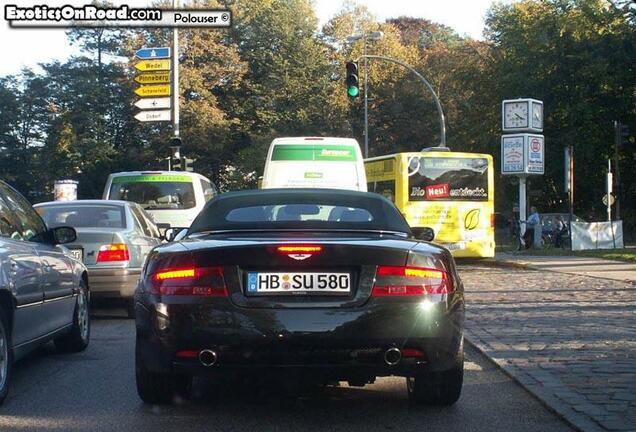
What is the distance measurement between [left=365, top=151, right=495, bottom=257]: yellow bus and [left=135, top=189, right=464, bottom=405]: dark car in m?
17.8

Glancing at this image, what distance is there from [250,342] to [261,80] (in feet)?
177

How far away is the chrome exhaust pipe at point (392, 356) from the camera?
17.2 feet

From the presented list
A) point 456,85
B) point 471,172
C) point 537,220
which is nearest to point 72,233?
point 471,172

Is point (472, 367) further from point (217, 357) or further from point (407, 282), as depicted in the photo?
point (217, 357)

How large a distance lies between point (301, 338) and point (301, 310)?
158 millimetres

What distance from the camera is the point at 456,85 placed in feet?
181

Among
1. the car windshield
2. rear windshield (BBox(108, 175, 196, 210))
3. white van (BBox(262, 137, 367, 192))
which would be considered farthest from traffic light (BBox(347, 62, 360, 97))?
the car windshield

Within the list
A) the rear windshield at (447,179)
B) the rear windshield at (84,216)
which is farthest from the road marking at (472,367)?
the rear windshield at (447,179)

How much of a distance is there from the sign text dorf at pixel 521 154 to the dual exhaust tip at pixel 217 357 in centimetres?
2335

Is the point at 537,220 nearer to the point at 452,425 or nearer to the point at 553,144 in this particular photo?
the point at 553,144

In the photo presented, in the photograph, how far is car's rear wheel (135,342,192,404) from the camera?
5.86 m

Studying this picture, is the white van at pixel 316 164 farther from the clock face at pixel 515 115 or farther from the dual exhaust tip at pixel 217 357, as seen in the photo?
the dual exhaust tip at pixel 217 357

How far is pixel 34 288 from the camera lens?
22.5 ft

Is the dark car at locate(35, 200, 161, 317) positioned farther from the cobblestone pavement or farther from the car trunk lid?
the car trunk lid
